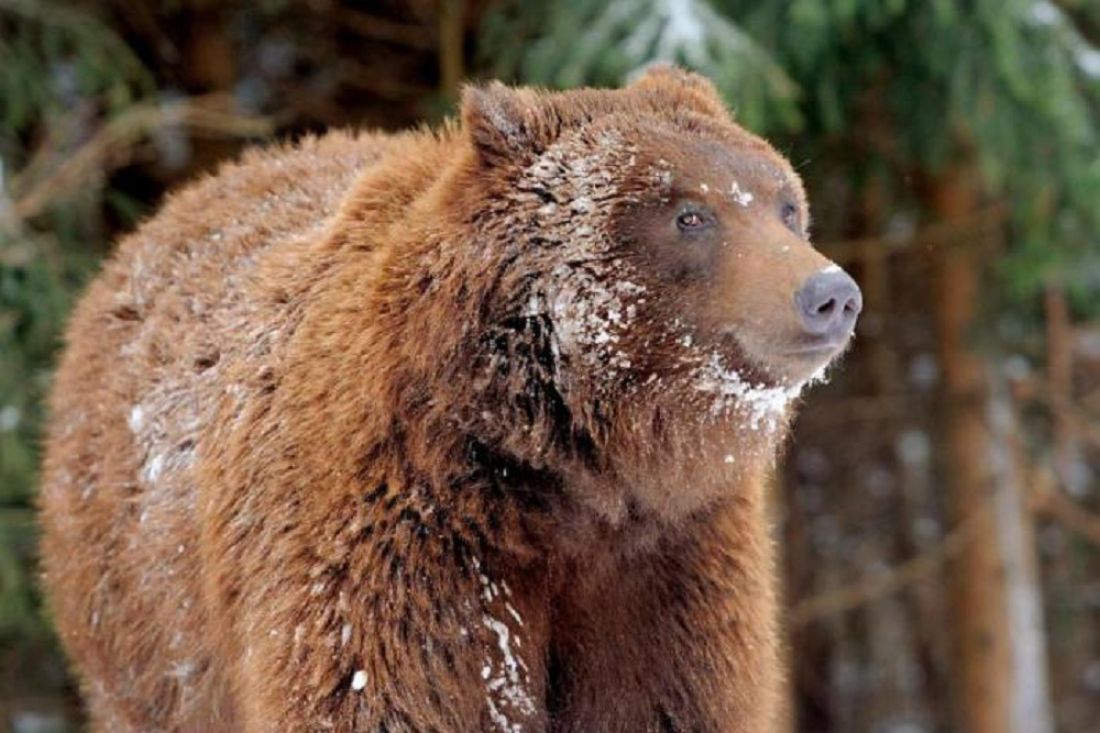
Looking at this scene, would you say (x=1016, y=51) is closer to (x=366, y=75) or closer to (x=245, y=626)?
(x=366, y=75)

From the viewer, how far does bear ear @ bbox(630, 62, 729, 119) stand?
4453mm

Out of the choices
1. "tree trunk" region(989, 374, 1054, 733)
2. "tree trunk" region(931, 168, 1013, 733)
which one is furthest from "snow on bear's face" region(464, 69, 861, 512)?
"tree trunk" region(989, 374, 1054, 733)

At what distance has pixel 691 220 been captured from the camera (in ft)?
13.4

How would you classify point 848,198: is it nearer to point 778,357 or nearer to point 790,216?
point 790,216

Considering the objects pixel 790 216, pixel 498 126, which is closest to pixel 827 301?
pixel 790 216

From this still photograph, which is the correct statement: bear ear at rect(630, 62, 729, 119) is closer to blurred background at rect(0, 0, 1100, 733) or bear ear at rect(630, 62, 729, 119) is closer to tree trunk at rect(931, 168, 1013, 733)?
blurred background at rect(0, 0, 1100, 733)

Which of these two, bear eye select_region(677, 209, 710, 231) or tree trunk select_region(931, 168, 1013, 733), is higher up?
bear eye select_region(677, 209, 710, 231)

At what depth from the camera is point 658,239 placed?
13.4ft

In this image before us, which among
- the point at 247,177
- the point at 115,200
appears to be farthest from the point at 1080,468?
the point at 247,177

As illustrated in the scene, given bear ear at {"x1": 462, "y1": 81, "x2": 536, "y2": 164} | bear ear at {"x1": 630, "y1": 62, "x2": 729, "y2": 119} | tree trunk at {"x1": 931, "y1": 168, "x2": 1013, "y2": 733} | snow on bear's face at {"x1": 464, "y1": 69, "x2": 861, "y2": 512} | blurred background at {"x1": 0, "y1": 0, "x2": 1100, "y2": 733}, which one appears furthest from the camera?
tree trunk at {"x1": 931, "y1": 168, "x2": 1013, "y2": 733}

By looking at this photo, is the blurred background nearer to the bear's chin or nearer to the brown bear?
the brown bear

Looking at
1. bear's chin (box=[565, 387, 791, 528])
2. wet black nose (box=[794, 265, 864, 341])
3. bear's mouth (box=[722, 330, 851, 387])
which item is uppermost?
Result: wet black nose (box=[794, 265, 864, 341])

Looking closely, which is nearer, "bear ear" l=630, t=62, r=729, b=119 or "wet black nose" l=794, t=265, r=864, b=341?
"wet black nose" l=794, t=265, r=864, b=341

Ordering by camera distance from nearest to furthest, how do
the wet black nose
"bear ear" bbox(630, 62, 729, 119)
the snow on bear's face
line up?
the wet black nose, the snow on bear's face, "bear ear" bbox(630, 62, 729, 119)
